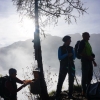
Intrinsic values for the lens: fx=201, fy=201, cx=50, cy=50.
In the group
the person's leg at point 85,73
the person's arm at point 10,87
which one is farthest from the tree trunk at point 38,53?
the person's arm at point 10,87

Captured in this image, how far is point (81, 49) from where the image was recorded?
22.1 ft

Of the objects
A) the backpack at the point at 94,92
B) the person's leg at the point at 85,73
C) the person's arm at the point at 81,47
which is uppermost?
the person's arm at the point at 81,47

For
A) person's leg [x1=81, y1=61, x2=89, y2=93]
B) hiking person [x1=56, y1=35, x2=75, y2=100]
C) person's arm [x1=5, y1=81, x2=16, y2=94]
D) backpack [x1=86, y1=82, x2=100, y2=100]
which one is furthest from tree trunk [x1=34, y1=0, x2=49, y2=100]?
backpack [x1=86, y1=82, x2=100, y2=100]

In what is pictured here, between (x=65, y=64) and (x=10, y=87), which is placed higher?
(x=65, y=64)

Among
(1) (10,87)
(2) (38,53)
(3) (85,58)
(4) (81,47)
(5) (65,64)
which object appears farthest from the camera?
(2) (38,53)

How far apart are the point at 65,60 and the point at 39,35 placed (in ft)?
8.86

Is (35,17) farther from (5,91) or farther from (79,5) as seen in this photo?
(5,91)

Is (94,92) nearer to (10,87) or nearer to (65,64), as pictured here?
(10,87)

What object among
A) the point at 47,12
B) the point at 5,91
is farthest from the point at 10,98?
the point at 47,12

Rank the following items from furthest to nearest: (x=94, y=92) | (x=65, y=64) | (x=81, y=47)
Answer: (x=81, y=47)
(x=65, y=64)
(x=94, y=92)

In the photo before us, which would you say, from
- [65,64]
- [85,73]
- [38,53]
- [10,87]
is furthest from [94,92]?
[38,53]

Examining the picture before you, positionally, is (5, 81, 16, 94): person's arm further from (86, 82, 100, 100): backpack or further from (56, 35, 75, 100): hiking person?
(86, 82, 100, 100): backpack

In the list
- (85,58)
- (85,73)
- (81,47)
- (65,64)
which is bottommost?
(85,73)

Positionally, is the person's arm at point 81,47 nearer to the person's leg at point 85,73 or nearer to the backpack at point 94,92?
the person's leg at point 85,73
